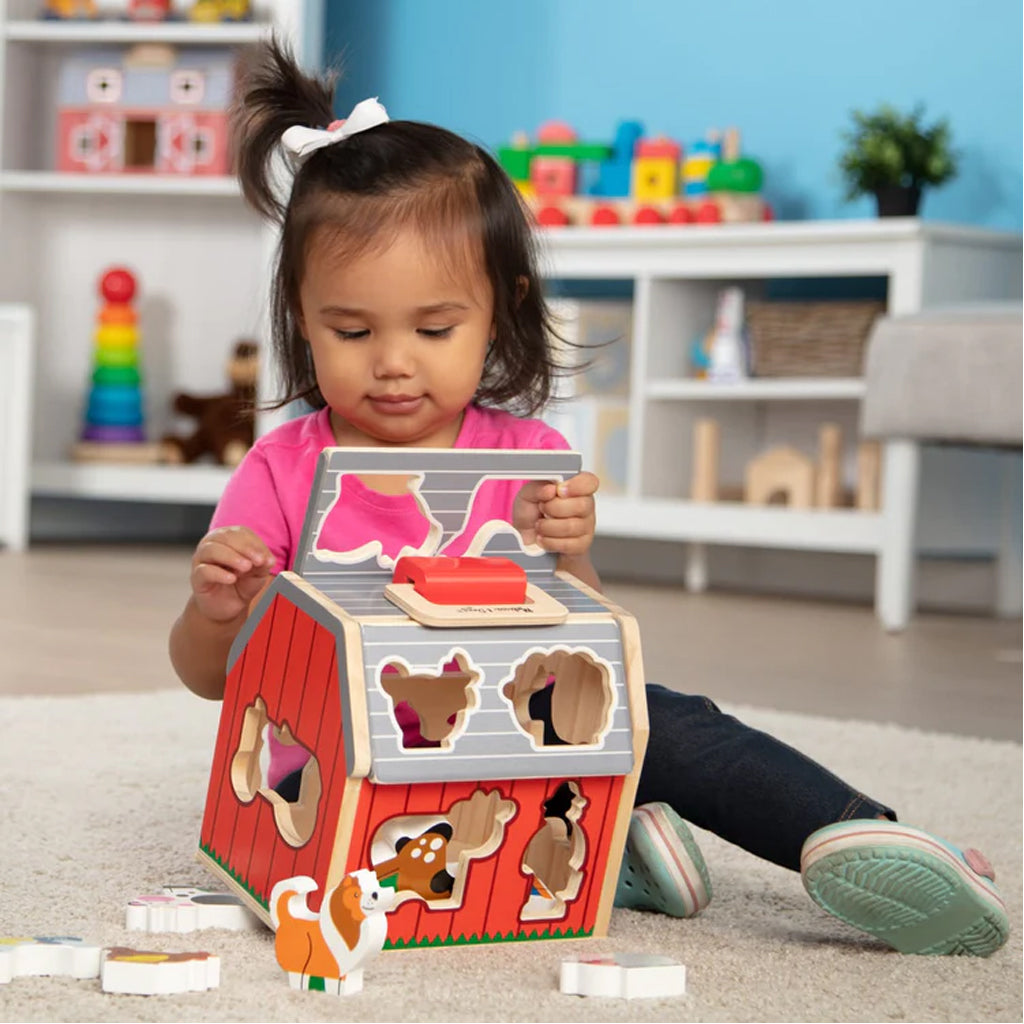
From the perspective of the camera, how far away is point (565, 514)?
0.92 metres

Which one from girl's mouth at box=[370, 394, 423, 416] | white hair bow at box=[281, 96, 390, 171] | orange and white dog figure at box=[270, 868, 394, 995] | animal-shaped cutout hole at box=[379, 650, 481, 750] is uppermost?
white hair bow at box=[281, 96, 390, 171]

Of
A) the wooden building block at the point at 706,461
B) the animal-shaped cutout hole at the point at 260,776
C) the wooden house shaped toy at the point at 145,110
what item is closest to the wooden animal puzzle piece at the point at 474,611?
the animal-shaped cutout hole at the point at 260,776

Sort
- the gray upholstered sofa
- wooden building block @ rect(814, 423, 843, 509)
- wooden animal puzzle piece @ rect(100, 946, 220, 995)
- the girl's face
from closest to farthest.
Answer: wooden animal puzzle piece @ rect(100, 946, 220, 995), the girl's face, the gray upholstered sofa, wooden building block @ rect(814, 423, 843, 509)

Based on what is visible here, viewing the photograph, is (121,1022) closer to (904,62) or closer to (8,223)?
(904,62)

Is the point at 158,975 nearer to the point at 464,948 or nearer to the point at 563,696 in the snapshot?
the point at 464,948

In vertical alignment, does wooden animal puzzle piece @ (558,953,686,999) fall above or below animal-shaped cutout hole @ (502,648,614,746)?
below

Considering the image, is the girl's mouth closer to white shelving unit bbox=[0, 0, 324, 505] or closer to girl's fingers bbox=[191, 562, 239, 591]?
girl's fingers bbox=[191, 562, 239, 591]

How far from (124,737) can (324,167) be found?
1.95 ft

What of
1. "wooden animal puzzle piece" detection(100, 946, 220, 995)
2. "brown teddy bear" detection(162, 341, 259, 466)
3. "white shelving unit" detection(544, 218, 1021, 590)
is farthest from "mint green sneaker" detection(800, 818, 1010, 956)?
"brown teddy bear" detection(162, 341, 259, 466)

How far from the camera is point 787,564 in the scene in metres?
3.15

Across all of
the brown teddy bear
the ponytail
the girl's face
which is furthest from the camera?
the brown teddy bear

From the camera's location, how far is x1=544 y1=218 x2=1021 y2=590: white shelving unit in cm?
270

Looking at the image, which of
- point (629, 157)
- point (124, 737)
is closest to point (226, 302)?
point (629, 157)

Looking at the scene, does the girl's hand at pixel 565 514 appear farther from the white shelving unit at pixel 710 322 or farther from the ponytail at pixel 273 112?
the white shelving unit at pixel 710 322
